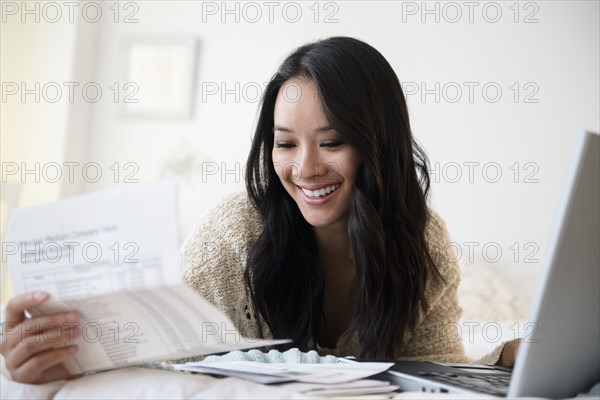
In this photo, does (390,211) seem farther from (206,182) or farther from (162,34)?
(162,34)

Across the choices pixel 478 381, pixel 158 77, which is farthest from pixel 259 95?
pixel 478 381

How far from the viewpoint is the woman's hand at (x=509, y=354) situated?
4.17 feet

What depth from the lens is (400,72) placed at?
3176mm

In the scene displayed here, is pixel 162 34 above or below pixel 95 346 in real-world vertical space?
above

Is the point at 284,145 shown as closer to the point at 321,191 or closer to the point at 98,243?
the point at 321,191

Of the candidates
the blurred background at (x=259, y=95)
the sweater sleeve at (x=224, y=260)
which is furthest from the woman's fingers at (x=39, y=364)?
the blurred background at (x=259, y=95)

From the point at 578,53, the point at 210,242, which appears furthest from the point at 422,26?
the point at 210,242

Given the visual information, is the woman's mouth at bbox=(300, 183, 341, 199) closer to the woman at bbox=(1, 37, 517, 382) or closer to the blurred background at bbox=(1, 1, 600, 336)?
the woman at bbox=(1, 37, 517, 382)

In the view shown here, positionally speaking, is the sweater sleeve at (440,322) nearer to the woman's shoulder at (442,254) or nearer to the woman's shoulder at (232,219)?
the woman's shoulder at (442,254)

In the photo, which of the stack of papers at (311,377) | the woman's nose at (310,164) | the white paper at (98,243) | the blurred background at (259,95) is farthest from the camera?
the blurred background at (259,95)

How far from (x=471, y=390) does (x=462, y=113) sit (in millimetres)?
2399

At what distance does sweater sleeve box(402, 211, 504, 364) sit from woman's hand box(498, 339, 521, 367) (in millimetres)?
345

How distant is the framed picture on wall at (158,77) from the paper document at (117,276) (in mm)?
2919

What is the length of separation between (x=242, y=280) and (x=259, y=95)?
2078mm
